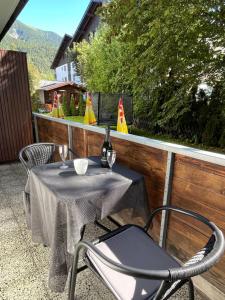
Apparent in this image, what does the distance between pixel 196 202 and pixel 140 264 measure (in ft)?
1.89

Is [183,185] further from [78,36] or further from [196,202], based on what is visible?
[78,36]

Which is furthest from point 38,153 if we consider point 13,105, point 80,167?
point 13,105

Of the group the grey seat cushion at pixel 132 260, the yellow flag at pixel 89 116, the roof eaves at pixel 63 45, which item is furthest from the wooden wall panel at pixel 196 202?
the roof eaves at pixel 63 45

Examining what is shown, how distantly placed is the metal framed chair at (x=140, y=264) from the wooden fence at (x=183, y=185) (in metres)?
0.30

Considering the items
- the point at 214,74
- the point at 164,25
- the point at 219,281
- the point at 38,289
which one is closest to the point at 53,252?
the point at 38,289

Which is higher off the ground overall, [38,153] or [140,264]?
[38,153]

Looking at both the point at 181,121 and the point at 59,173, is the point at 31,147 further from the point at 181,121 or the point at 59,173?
the point at 181,121

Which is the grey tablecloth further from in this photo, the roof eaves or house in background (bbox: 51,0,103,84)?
the roof eaves

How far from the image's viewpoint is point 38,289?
1.43 metres

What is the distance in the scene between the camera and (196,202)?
1374 mm

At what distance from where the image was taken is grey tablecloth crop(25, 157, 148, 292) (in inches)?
45.7

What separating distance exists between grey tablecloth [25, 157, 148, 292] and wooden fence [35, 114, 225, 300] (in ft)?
0.66

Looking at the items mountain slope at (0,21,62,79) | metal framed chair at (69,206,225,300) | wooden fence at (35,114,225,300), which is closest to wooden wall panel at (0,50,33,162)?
wooden fence at (35,114,225,300)

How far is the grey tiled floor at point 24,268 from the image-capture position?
1396mm
